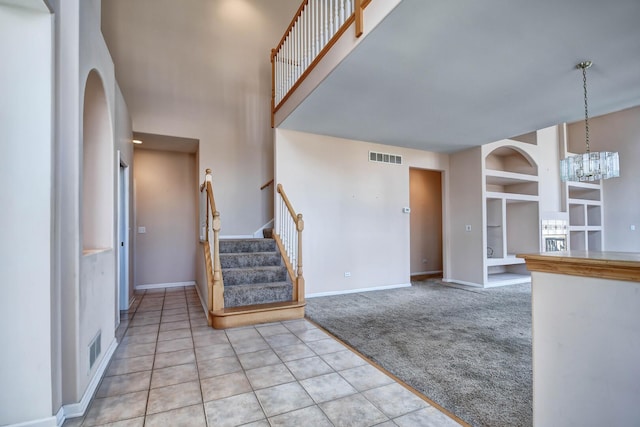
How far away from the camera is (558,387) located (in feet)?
4.55

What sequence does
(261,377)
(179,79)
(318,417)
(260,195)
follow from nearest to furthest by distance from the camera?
1. (318,417)
2. (261,377)
3. (179,79)
4. (260,195)

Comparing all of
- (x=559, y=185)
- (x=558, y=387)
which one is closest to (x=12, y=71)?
(x=558, y=387)

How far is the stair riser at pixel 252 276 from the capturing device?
4.20m

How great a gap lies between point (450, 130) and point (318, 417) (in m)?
4.67

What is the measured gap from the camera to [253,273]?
14.1 feet

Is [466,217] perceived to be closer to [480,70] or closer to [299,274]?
[480,70]

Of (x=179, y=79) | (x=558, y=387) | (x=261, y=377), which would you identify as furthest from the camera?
(x=179, y=79)

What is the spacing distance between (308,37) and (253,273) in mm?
3255

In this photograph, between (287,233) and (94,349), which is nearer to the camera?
(94,349)

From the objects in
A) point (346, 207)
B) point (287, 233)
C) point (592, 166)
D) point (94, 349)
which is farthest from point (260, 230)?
point (592, 166)

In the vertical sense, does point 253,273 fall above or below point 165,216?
below

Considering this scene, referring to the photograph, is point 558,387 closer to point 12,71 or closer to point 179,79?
point 12,71

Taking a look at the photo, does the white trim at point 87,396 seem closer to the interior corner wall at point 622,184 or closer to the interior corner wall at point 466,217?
the interior corner wall at point 466,217

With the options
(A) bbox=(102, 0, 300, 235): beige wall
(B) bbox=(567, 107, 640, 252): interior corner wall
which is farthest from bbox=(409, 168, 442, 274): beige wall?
(B) bbox=(567, 107, 640, 252): interior corner wall
